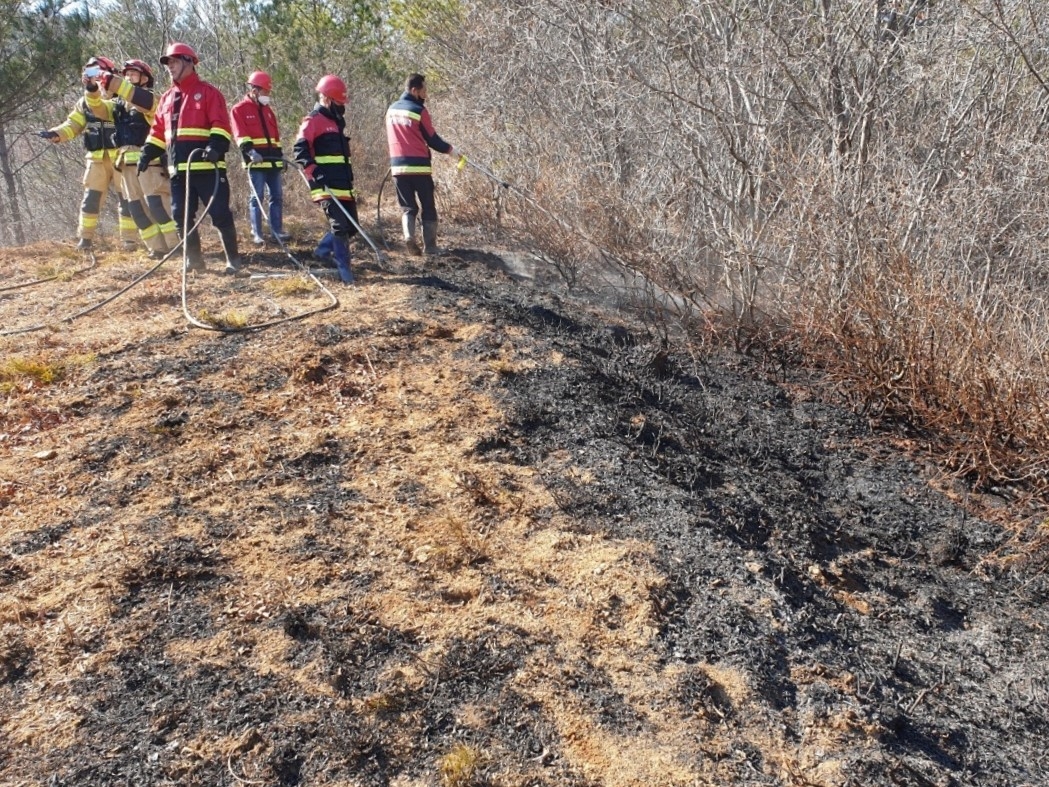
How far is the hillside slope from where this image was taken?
7.48 ft

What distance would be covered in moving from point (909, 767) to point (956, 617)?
41.7 inches

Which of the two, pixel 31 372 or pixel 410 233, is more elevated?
pixel 410 233

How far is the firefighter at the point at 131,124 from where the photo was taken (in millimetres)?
6215

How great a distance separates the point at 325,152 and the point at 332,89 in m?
0.49

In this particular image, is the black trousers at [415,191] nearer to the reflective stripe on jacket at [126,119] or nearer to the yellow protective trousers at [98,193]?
the reflective stripe on jacket at [126,119]

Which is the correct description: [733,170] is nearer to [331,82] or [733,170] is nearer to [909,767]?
[331,82]

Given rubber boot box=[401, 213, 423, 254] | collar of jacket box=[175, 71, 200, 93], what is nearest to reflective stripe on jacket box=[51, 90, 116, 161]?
collar of jacket box=[175, 71, 200, 93]

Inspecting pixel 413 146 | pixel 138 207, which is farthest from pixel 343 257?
pixel 138 207

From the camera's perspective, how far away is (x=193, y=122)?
18.9 feet

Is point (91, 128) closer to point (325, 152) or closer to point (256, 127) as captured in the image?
point (256, 127)

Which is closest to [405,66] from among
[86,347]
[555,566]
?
[86,347]

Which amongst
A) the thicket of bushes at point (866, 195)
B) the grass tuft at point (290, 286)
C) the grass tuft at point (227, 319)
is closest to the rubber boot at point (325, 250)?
the grass tuft at point (290, 286)

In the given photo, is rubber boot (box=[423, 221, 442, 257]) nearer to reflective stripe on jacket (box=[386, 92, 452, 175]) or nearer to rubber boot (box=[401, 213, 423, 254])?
rubber boot (box=[401, 213, 423, 254])

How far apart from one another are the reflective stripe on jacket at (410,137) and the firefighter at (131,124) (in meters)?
2.03
